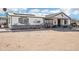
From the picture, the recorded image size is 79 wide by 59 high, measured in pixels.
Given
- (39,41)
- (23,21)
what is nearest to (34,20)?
(23,21)

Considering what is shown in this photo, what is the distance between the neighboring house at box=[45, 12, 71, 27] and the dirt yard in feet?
0.39

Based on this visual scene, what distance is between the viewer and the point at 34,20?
90.0 inches

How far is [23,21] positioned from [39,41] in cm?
37

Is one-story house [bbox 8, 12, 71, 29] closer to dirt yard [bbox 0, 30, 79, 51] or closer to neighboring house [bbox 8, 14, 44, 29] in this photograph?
neighboring house [bbox 8, 14, 44, 29]

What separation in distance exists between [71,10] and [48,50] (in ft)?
2.19

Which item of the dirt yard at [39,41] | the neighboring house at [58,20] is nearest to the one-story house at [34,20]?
the neighboring house at [58,20]

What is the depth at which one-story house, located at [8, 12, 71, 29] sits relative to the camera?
2.27m

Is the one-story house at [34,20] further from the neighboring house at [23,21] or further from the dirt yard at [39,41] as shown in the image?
the dirt yard at [39,41]

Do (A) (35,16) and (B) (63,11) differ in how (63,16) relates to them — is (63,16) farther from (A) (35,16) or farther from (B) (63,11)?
(A) (35,16)

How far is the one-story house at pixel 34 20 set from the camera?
2270mm

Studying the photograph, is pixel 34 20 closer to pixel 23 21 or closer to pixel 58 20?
pixel 23 21

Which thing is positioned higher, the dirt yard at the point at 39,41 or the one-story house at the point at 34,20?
the one-story house at the point at 34,20

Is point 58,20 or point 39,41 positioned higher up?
point 58,20
